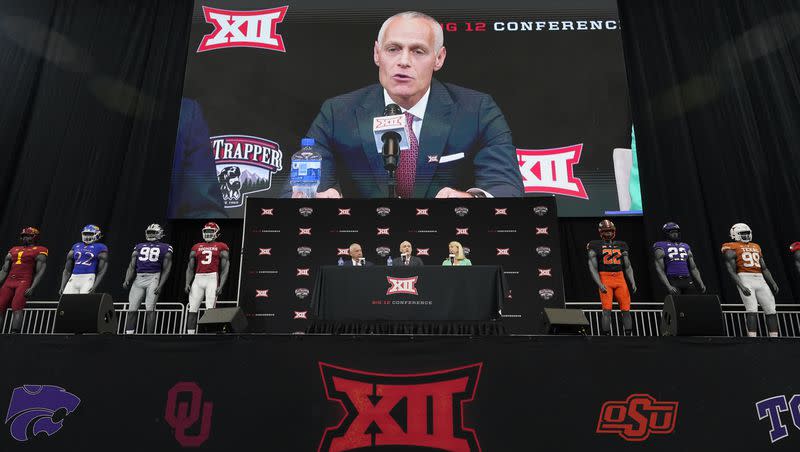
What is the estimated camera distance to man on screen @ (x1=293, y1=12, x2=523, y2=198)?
1268 cm

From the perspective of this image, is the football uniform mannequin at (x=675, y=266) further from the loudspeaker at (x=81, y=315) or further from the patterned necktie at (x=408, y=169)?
the loudspeaker at (x=81, y=315)

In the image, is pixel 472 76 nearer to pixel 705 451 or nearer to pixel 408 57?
pixel 408 57

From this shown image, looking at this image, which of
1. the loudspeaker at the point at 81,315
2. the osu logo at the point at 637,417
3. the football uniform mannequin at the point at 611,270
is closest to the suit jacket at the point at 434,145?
the football uniform mannequin at the point at 611,270

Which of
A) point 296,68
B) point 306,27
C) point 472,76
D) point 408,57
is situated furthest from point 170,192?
point 472,76

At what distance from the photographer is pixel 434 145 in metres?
12.9

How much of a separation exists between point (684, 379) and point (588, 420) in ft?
3.17

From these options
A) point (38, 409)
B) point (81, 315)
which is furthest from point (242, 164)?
point (38, 409)

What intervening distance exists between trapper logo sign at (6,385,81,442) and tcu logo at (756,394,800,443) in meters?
6.24

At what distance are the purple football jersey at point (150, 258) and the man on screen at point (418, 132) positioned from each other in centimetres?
355

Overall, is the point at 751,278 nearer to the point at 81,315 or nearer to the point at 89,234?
the point at 81,315

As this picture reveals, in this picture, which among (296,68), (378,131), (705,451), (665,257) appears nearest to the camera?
(705,451)

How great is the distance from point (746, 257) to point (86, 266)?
32.5ft

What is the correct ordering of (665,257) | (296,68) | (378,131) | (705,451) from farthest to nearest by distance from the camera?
(296,68) → (378,131) → (665,257) → (705,451)

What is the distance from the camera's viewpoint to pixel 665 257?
10.0m
